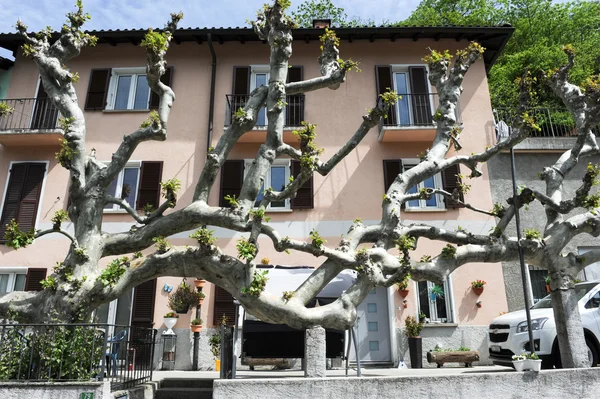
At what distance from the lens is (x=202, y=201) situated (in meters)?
7.75

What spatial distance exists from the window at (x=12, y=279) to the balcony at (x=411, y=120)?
38.8ft

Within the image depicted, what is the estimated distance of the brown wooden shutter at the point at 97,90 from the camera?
15.5 metres

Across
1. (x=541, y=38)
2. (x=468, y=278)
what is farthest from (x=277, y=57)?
(x=541, y=38)

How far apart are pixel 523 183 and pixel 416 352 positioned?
21.3 ft

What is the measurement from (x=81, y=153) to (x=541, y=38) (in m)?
23.0

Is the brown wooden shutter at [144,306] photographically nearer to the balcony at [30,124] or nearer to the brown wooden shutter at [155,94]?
the balcony at [30,124]

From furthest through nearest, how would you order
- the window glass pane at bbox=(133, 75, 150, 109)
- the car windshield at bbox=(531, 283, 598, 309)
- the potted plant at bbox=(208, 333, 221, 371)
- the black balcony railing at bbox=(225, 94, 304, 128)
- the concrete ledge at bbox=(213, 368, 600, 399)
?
the window glass pane at bbox=(133, 75, 150, 109)
the black balcony railing at bbox=(225, 94, 304, 128)
the potted plant at bbox=(208, 333, 221, 371)
the car windshield at bbox=(531, 283, 598, 309)
the concrete ledge at bbox=(213, 368, 600, 399)

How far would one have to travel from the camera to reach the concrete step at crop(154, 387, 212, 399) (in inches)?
319

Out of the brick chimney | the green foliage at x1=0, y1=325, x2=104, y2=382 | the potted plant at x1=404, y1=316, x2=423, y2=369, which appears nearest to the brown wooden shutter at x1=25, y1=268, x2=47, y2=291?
the green foliage at x1=0, y1=325, x2=104, y2=382

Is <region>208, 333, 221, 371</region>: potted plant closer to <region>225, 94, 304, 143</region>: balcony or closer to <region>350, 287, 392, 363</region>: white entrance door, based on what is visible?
<region>350, 287, 392, 363</region>: white entrance door

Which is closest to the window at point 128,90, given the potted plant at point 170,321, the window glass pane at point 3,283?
the window glass pane at point 3,283

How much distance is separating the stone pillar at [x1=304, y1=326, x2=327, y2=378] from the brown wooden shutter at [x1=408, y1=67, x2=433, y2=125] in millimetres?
9724

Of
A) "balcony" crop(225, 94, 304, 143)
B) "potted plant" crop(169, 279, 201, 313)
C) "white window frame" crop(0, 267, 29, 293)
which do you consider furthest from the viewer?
"balcony" crop(225, 94, 304, 143)

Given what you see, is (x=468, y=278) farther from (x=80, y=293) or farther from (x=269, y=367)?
(x=80, y=293)
